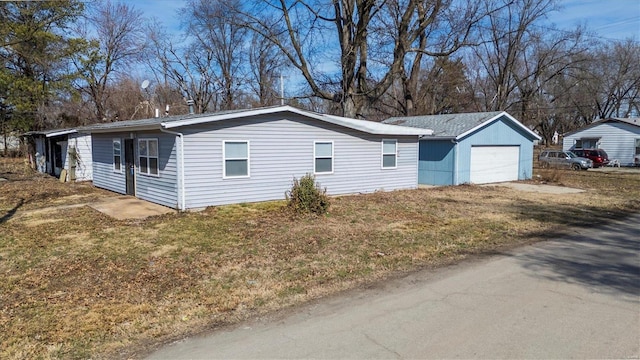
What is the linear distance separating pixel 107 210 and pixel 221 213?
3.25 meters

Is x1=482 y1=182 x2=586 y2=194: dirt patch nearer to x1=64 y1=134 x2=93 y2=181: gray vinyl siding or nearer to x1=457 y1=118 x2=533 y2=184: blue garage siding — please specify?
x1=457 y1=118 x2=533 y2=184: blue garage siding

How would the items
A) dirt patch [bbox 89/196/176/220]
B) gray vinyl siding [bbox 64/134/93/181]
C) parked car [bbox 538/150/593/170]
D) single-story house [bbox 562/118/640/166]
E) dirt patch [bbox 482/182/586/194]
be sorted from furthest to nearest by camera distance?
single-story house [bbox 562/118/640/166] < parked car [bbox 538/150/593/170] < gray vinyl siding [bbox 64/134/93/181] < dirt patch [bbox 482/182/586/194] < dirt patch [bbox 89/196/176/220]

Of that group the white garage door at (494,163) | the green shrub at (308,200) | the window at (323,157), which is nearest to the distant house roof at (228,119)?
the window at (323,157)

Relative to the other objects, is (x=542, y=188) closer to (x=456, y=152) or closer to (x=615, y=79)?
(x=456, y=152)

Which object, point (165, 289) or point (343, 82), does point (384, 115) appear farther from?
point (165, 289)

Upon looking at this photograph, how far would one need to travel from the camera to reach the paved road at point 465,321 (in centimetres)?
381

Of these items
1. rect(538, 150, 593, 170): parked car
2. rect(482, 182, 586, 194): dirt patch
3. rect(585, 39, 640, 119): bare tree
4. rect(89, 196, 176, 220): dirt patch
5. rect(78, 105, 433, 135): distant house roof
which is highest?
rect(585, 39, 640, 119): bare tree

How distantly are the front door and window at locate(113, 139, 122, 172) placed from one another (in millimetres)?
639

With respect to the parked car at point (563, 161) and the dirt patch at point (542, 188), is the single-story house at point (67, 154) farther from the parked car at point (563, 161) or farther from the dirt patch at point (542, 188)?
the parked car at point (563, 161)

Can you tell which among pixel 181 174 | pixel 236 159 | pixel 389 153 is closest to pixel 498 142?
pixel 389 153

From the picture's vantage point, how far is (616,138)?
3403cm

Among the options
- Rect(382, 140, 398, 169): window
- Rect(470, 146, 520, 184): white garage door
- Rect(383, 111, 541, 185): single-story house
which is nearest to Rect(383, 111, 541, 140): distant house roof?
Rect(383, 111, 541, 185): single-story house

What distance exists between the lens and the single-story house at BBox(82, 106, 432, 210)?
11891mm

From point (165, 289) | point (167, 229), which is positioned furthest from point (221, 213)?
point (165, 289)
